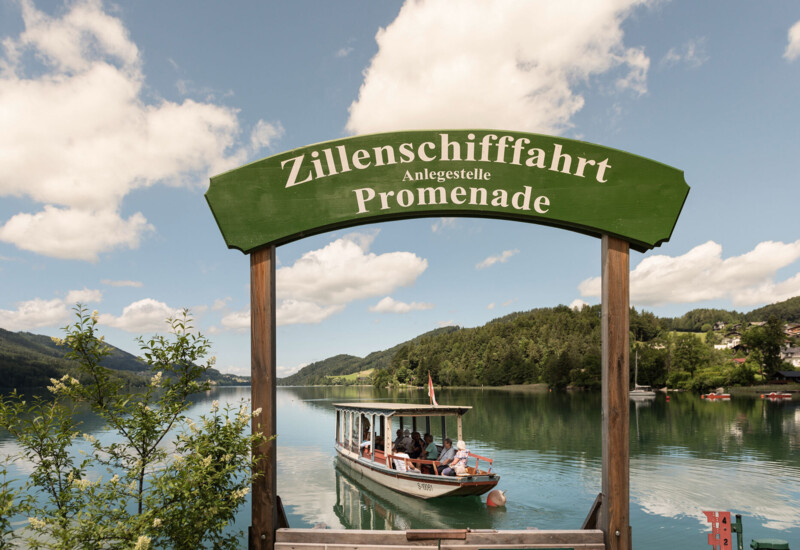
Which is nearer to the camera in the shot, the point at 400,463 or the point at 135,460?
the point at 135,460

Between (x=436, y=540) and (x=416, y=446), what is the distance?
9.69 metres

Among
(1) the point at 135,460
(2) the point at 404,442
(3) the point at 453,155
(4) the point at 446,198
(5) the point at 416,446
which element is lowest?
(5) the point at 416,446

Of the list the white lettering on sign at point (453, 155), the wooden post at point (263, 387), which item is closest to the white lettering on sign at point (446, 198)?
the white lettering on sign at point (453, 155)

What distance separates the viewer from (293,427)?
38.3 metres

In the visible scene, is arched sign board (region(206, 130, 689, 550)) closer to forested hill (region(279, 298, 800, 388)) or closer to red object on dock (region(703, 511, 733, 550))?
red object on dock (region(703, 511, 733, 550))

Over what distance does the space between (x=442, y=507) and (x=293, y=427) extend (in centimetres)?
2698

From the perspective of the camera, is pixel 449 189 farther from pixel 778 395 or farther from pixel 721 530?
pixel 778 395

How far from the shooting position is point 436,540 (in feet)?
15.0

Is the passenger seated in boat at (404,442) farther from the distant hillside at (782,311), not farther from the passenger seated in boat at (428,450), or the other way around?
the distant hillside at (782,311)

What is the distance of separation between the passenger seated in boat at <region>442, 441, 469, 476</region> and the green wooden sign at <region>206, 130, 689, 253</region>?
8.22 m

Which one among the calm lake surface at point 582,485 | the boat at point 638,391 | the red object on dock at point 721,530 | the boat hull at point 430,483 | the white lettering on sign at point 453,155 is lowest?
the boat at point 638,391

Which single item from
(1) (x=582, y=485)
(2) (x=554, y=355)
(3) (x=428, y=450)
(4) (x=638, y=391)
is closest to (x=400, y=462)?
(3) (x=428, y=450)

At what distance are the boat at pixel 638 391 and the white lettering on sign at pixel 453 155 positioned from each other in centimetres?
6422

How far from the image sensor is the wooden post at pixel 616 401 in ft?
15.5
